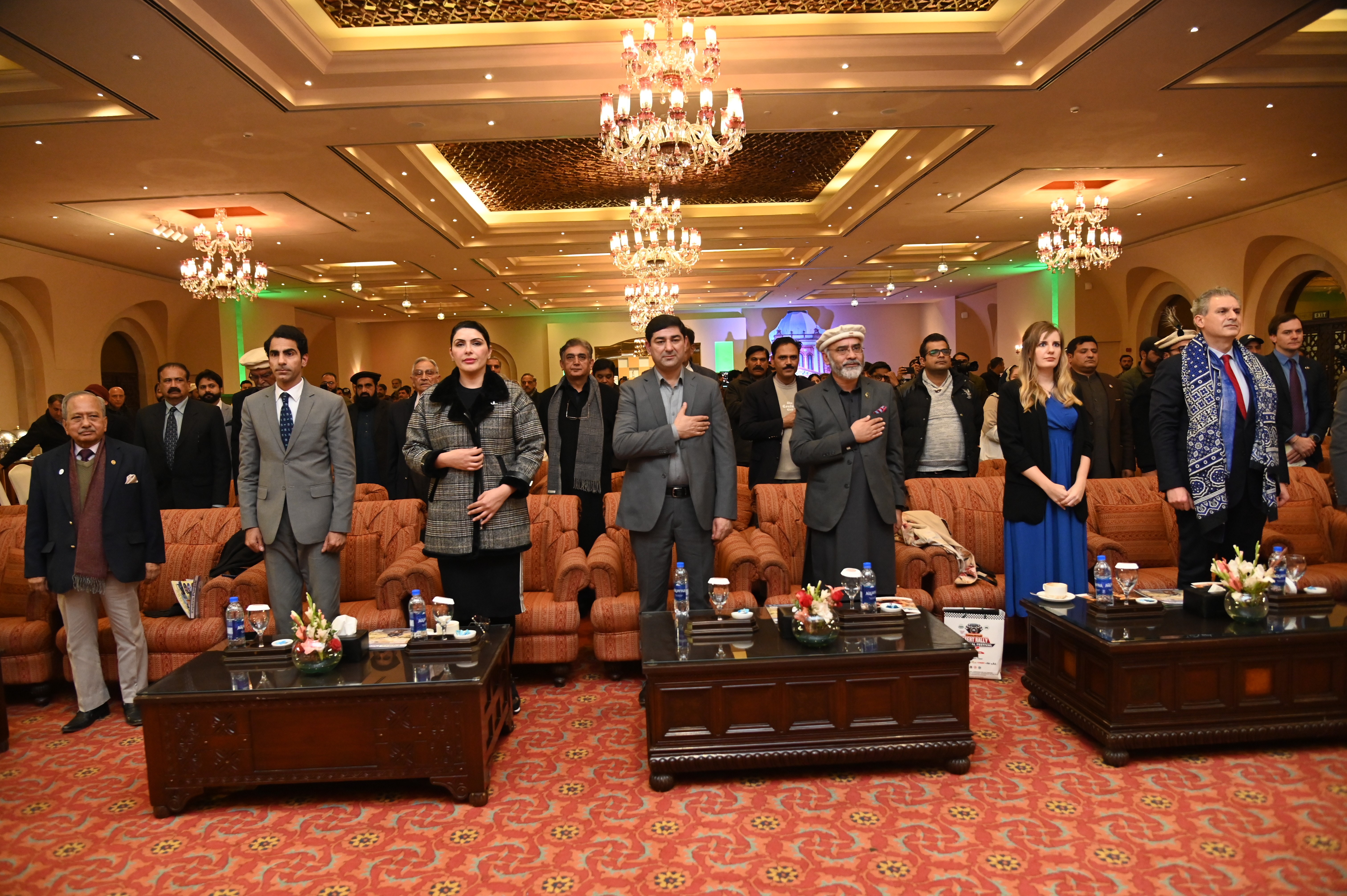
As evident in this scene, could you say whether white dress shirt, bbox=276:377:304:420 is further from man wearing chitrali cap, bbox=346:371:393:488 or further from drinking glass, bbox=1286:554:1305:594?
drinking glass, bbox=1286:554:1305:594

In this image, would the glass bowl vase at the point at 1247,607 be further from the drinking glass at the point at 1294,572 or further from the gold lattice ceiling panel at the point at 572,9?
the gold lattice ceiling panel at the point at 572,9

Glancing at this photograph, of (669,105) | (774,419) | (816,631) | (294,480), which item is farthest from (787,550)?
(669,105)

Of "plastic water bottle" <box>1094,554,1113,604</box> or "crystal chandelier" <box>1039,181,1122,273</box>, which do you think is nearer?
"plastic water bottle" <box>1094,554,1113,604</box>

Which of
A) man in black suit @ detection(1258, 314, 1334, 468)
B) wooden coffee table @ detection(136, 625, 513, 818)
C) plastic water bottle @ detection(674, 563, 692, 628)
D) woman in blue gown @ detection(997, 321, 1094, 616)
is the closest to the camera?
wooden coffee table @ detection(136, 625, 513, 818)

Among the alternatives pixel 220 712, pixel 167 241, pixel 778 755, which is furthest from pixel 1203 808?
pixel 167 241

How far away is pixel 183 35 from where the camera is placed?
548 cm

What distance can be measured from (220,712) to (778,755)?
6.82ft

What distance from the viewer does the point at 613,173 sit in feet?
36.3

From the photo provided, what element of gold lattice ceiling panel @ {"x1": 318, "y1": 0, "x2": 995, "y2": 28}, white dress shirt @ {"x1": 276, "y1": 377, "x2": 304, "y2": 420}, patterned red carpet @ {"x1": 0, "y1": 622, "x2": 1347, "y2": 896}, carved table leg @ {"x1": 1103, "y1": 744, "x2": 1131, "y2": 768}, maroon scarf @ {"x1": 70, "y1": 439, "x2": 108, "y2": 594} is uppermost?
gold lattice ceiling panel @ {"x1": 318, "y1": 0, "x2": 995, "y2": 28}

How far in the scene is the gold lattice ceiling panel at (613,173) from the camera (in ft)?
31.3

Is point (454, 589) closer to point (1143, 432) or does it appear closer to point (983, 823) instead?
point (983, 823)

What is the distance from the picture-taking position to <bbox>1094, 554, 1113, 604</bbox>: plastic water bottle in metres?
3.55

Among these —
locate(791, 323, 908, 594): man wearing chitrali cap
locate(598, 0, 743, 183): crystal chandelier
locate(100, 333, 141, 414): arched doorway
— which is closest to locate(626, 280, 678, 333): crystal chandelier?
A: locate(598, 0, 743, 183): crystal chandelier

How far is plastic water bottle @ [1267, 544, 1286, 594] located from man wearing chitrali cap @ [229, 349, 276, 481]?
5.93 metres
